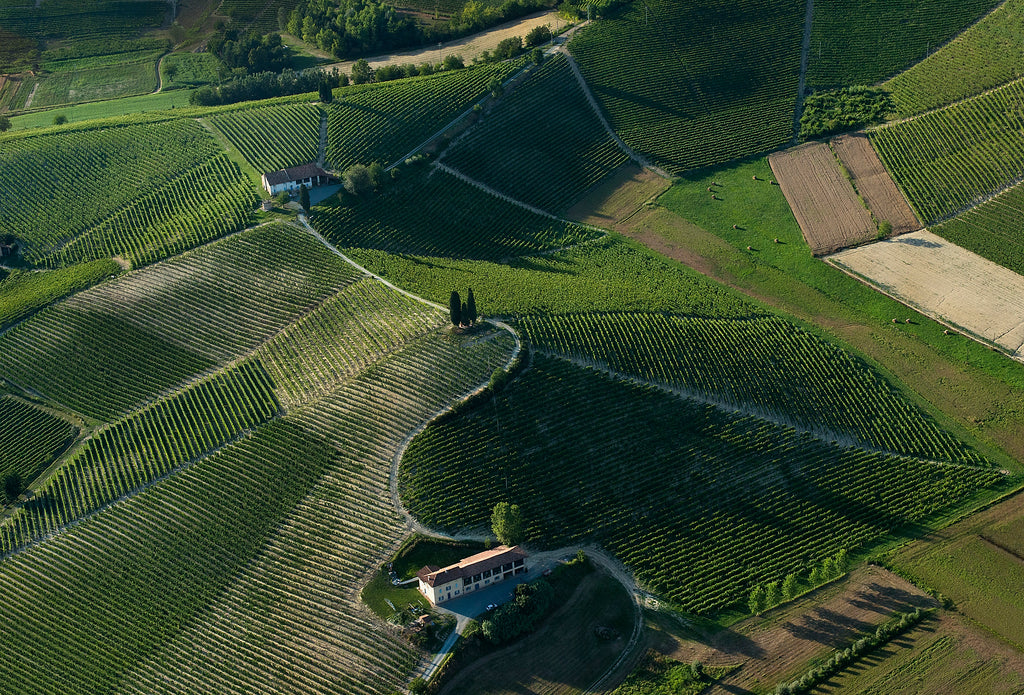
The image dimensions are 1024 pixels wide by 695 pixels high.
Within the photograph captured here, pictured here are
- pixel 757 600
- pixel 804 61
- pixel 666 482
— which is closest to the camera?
pixel 757 600

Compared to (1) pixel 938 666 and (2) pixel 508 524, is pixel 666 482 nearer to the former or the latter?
(2) pixel 508 524

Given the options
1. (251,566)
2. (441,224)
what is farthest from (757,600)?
(441,224)

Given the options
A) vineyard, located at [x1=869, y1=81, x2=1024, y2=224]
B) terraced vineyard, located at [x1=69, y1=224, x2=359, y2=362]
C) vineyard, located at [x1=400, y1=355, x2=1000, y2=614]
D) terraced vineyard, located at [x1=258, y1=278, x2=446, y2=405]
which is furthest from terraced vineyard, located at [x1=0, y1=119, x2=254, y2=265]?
vineyard, located at [x1=869, y1=81, x2=1024, y2=224]

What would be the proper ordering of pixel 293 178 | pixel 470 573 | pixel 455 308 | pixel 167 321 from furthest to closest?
pixel 293 178, pixel 167 321, pixel 455 308, pixel 470 573

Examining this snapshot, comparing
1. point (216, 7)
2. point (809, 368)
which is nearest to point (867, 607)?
point (809, 368)

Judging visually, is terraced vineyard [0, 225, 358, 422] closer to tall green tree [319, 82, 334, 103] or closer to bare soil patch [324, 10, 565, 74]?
tall green tree [319, 82, 334, 103]
